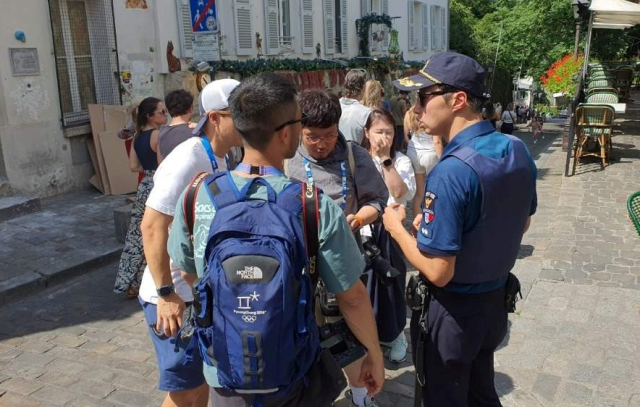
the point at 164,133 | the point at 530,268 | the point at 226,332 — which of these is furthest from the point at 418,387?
the point at 530,268

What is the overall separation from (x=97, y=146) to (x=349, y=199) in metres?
6.78

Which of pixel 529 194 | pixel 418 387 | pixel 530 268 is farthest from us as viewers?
pixel 530 268

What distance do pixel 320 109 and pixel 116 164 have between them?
6.71m

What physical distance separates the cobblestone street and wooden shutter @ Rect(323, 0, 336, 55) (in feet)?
33.1

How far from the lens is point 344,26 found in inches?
640

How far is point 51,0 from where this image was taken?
8.30 metres

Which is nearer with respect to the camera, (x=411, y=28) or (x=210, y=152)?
(x=210, y=152)

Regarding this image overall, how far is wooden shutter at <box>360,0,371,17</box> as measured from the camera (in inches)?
677

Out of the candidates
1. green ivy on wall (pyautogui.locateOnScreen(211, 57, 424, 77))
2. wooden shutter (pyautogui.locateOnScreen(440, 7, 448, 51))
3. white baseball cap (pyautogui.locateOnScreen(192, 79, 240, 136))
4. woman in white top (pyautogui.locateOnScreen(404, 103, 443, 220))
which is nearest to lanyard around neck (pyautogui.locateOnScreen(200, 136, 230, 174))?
white baseball cap (pyautogui.locateOnScreen(192, 79, 240, 136))

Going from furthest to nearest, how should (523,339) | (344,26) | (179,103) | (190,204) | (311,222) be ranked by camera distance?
(344,26) → (179,103) → (523,339) → (190,204) → (311,222)

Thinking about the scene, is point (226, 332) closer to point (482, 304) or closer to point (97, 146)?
point (482, 304)

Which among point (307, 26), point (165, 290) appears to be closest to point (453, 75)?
point (165, 290)

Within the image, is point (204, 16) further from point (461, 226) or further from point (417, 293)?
point (461, 226)

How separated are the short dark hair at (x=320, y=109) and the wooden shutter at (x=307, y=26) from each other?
38.7 ft
